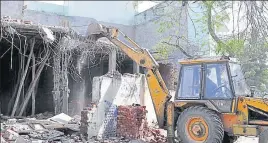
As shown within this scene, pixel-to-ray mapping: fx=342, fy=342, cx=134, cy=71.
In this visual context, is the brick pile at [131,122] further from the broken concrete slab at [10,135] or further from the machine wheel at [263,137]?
the machine wheel at [263,137]

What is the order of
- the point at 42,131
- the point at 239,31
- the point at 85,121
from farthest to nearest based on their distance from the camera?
1. the point at 42,131
2. the point at 85,121
3. the point at 239,31

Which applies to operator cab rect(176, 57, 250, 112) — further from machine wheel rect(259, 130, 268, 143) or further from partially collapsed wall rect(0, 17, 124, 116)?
partially collapsed wall rect(0, 17, 124, 116)

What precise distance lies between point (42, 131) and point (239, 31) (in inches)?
269

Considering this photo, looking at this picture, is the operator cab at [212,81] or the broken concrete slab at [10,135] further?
the broken concrete slab at [10,135]

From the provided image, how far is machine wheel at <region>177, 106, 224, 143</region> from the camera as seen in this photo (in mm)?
7738

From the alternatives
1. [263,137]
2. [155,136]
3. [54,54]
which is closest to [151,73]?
[155,136]

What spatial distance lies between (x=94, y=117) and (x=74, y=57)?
522 cm

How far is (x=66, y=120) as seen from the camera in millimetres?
11930

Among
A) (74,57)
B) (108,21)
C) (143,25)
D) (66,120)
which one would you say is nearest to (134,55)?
(66,120)

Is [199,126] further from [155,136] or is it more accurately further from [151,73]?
[155,136]

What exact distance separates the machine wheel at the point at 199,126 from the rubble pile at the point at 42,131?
10.3 ft

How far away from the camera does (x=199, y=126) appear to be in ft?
26.7

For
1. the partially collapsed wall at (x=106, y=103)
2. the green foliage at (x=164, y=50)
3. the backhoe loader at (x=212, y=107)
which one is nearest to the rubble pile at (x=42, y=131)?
the partially collapsed wall at (x=106, y=103)

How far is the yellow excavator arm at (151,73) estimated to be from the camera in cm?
934
